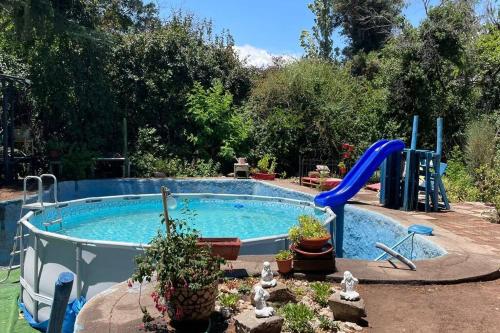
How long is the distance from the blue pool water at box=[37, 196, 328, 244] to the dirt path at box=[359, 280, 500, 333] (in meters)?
4.25

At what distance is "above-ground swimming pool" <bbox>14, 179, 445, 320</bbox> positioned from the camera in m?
5.54

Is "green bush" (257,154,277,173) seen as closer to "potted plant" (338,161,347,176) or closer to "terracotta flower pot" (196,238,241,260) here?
"potted plant" (338,161,347,176)

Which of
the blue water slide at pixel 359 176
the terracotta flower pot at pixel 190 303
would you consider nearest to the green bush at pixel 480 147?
the blue water slide at pixel 359 176

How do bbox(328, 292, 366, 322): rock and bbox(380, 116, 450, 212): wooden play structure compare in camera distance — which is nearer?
bbox(328, 292, 366, 322): rock

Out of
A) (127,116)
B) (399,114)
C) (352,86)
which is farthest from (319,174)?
(127,116)

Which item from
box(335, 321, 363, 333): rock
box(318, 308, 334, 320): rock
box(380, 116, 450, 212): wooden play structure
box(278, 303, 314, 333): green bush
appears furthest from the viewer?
box(380, 116, 450, 212): wooden play structure

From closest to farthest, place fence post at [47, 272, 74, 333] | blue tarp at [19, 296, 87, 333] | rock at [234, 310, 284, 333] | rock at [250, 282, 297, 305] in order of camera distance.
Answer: fence post at [47, 272, 74, 333] < rock at [234, 310, 284, 333] < rock at [250, 282, 297, 305] < blue tarp at [19, 296, 87, 333]

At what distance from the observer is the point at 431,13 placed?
1377 cm

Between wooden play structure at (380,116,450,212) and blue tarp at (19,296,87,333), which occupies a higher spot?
wooden play structure at (380,116,450,212)

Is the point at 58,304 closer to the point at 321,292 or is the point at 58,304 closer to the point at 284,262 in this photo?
the point at 321,292

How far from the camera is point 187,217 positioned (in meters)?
11.1

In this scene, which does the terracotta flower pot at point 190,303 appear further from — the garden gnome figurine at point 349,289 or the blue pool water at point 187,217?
the blue pool water at point 187,217

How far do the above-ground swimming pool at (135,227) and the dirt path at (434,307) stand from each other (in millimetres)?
1600

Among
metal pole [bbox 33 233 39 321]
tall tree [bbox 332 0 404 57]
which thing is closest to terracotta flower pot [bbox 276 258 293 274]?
metal pole [bbox 33 233 39 321]
